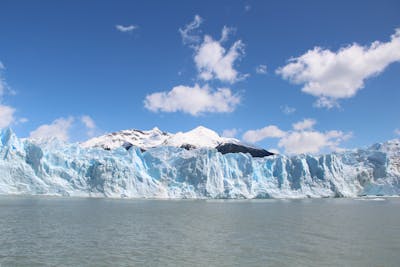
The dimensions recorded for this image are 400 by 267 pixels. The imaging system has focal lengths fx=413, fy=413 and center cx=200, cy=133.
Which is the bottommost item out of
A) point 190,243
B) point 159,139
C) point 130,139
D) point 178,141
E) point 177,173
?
point 190,243

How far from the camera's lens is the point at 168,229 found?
21.0 meters

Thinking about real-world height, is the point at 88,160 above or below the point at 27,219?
above

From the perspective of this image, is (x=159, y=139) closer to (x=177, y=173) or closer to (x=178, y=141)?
(x=178, y=141)

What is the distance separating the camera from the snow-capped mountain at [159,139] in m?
150

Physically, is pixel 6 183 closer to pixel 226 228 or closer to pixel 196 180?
pixel 196 180

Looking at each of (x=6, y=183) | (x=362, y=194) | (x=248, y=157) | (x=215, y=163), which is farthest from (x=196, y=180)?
(x=362, y=194)

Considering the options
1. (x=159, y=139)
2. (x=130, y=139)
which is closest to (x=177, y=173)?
(x=130, y=139)

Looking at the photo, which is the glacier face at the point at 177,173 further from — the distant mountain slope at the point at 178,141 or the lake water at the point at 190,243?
the distant mountain slope at the point at 178,141

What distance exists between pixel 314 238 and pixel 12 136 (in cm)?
4193

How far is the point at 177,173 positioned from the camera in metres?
58.3

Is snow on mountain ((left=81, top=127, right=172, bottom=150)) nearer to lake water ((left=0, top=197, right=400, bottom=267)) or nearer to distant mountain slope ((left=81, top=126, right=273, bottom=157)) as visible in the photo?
distant mountain slope ((left=81, top=126, right=273, bottom=157))

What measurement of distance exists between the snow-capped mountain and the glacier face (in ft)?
230

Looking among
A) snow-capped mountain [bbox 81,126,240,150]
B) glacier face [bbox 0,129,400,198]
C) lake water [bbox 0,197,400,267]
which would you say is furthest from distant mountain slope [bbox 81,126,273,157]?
lake water [bbox 0,197,400,267]

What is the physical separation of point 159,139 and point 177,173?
437 ft
